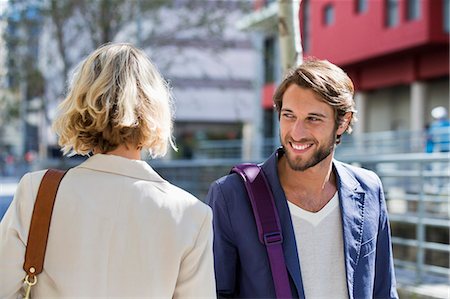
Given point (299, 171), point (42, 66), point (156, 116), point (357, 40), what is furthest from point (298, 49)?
point (357, 40)

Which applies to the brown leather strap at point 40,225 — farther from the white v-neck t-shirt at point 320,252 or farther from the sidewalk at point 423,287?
the sidewalk at point 423,287

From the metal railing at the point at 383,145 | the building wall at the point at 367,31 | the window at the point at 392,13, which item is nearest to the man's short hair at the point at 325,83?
the metal railing at the point at 383,145

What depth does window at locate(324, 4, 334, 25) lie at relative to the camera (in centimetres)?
3077

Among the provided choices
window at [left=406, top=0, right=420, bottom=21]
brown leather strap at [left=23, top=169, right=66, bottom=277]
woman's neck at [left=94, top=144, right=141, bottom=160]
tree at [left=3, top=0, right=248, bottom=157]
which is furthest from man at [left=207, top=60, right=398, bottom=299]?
window at [left=406, top=0, right=420, bottom=21]

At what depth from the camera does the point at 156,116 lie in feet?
7.72

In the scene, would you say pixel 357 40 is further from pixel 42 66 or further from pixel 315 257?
pixel 315 257

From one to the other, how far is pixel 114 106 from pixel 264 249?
0.83 m

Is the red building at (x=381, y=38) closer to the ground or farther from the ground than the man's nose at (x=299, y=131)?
farther from the ground

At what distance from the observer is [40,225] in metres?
2.21

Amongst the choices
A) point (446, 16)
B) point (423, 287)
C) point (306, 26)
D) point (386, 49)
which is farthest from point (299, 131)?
point (306, 26)

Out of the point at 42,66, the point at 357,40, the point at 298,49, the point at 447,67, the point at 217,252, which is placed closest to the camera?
the point at 217,252

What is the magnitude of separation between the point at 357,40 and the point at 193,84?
80.3 ft

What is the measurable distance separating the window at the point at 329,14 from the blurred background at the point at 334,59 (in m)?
0.07

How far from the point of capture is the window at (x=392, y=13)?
25.9 metres
